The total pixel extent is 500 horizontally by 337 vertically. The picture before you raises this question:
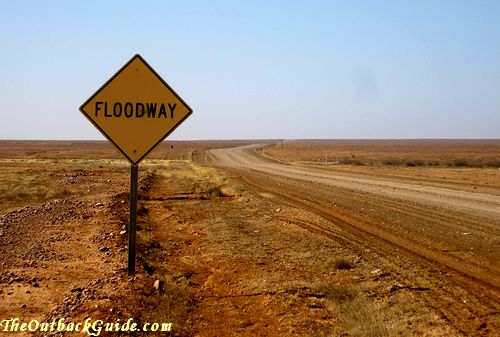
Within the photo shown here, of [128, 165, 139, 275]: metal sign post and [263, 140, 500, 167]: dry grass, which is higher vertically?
[128, 165, 139, 275]: metal sign post

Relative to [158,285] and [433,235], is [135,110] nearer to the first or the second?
[158,285]

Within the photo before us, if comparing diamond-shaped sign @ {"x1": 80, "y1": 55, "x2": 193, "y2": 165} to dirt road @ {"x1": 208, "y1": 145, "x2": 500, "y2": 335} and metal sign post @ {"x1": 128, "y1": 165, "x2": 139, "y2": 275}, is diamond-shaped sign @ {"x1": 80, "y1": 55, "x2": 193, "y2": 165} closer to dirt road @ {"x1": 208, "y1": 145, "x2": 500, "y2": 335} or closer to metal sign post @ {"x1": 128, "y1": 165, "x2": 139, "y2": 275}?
metal sign post @ {"x1": 128, "y1": 165, "x2": 139, "y2": 275}

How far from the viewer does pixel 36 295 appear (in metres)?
5.65

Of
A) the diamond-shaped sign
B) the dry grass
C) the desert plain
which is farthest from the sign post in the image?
the dry grass

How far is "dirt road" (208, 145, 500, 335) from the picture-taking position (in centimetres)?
564

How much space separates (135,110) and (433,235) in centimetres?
695

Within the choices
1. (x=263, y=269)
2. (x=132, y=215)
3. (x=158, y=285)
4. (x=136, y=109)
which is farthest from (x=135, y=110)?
(x=263, y=269)

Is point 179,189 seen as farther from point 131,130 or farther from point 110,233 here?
point 131,130

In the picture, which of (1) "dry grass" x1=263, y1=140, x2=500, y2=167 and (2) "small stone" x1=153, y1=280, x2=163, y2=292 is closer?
(2) "small stone" x1=153, y1=280, x2=163, y2=292

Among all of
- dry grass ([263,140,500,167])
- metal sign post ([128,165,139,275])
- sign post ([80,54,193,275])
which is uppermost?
sign post ([80,54,193,275])

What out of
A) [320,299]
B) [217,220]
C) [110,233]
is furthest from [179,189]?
[320,299]

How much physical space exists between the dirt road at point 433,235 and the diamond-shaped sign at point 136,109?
3.87 metres

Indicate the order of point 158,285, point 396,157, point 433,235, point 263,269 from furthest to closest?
point 396,157 → point 433,235 → point 263,269 → point 158,285

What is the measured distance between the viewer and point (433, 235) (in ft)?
32.3
